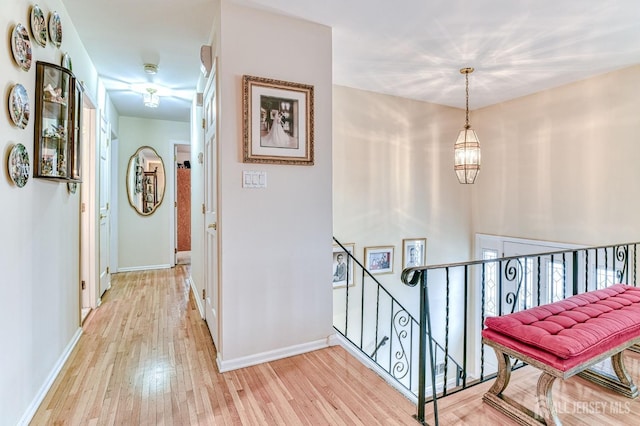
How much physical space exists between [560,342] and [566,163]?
121 inches

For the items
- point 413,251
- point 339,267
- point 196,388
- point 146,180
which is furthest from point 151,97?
point 413,251

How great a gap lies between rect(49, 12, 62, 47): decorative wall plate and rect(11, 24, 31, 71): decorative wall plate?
0.42 meters

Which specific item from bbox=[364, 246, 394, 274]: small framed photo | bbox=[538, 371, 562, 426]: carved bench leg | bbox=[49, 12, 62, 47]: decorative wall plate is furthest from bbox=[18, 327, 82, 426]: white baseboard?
bbox=[364, 246, 394, 274]: small framed photo

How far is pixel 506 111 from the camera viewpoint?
172 inches

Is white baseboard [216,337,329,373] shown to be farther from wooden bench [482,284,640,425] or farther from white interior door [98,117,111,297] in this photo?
white interior door [98,117,111,297]

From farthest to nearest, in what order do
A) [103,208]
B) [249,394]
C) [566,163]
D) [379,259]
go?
[379,259]
[103,208]
[566,163]
[249,394]

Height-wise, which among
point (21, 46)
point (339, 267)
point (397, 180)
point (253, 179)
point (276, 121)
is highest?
point (21, 46)

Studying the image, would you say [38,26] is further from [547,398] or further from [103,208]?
[547,398]

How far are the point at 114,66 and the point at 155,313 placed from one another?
2.53 metres

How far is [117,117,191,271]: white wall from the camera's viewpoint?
520cm

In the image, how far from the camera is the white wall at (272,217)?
2197mm

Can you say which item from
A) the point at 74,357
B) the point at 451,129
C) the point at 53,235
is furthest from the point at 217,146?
the point at 451,129

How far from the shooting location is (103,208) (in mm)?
4031

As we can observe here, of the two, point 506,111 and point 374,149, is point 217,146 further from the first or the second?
point 506,111
